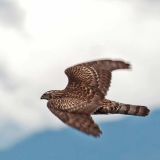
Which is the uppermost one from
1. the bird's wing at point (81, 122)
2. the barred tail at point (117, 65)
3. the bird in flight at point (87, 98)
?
the barred tail at point (117, 65)

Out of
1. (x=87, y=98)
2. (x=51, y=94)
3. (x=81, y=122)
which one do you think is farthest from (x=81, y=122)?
(x=51, y=94)

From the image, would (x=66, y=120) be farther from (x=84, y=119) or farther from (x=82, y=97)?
(x=82, y=97)

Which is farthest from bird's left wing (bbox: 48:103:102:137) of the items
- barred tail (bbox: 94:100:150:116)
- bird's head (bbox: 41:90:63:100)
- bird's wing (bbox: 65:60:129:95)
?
bird's wing (bbox: 65:60:129:95)

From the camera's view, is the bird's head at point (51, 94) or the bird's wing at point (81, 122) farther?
the bird's head at point (51, 94)

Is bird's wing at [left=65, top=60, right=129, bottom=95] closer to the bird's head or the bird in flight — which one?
the bird in flight

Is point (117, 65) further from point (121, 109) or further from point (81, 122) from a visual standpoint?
point (81, 122)

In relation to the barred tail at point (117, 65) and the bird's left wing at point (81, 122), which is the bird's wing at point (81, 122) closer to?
the bird's left wing at point (81, 122)

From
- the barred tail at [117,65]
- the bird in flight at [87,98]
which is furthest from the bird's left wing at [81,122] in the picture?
the barred tail at [117,65]

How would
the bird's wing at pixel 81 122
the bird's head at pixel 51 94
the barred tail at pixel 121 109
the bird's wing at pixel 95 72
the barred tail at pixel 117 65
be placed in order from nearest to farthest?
1. the bird's wing at pixel 81 122
2. the barred tail at pixel 121 109
3. the bird's head at pixel 51 94
4. the bird's wing at pixel 95 72
5. the barred tail at pixel 117 65

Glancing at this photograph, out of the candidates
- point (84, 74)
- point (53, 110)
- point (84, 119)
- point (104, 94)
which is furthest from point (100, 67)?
point (84, 119)
